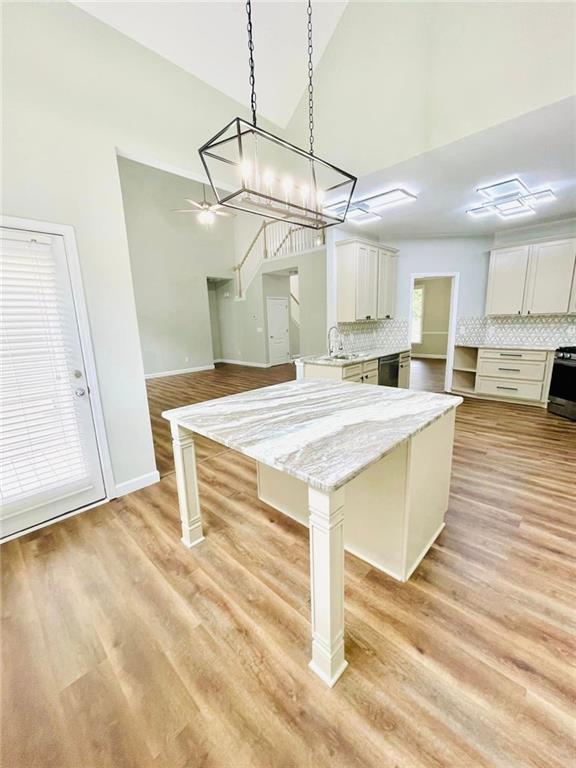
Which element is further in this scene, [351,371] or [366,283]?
[366,283]

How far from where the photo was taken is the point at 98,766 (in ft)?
3.26

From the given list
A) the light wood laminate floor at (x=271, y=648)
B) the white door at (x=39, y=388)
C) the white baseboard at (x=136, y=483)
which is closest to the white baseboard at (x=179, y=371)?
the white baseboard at (x=136, y=483)

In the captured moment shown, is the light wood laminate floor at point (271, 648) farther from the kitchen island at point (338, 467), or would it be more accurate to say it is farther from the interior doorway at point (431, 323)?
the interior doorway at point (431, 323)

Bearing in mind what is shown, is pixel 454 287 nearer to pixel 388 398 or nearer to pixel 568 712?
pixel 388 398

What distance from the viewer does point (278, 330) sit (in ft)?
29.4

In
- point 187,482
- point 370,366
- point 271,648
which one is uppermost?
point 370,366

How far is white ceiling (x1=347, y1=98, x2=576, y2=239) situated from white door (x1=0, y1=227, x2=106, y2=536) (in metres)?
3.03

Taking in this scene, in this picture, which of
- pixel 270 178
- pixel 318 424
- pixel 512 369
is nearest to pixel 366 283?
pixel 512 369

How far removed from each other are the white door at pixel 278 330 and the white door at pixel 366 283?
4.07 meters

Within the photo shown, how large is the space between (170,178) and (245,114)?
5759 mm

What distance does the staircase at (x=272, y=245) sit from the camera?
7301 mm

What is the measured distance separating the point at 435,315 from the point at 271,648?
10504 millimetres

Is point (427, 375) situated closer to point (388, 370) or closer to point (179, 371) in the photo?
point (388, 370)

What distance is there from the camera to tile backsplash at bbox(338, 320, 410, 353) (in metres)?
5.26
